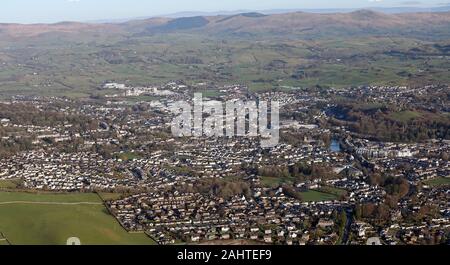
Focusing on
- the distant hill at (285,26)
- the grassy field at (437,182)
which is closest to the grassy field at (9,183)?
the grassy field at (437,182)

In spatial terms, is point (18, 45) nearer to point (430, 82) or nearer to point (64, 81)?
point (64, 81)

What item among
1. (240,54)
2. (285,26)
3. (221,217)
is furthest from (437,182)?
(285,26)

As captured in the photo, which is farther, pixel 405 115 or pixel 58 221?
pixel 405 115

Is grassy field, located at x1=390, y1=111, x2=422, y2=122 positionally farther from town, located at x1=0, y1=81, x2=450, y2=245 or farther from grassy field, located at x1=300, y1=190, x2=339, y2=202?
grassy field, located at x1=300, y1=190, x2=339, y2=202

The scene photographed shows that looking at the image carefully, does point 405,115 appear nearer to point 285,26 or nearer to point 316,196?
point 316,196

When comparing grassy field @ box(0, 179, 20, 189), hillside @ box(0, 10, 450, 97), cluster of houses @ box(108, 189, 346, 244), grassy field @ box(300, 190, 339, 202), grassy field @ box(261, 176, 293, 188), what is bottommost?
hillside @ box(0, 10, 450, 97)

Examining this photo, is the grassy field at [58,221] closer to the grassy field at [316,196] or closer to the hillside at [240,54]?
the grassy field at [316,196]

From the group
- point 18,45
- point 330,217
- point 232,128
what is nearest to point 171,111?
point 232,128

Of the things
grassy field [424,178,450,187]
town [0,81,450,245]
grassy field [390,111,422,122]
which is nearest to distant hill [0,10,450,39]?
grassy field [390,111,422,122]

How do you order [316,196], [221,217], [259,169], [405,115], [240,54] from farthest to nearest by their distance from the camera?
[240,54], [405,115], [259,169], [316,196], [221,217]
